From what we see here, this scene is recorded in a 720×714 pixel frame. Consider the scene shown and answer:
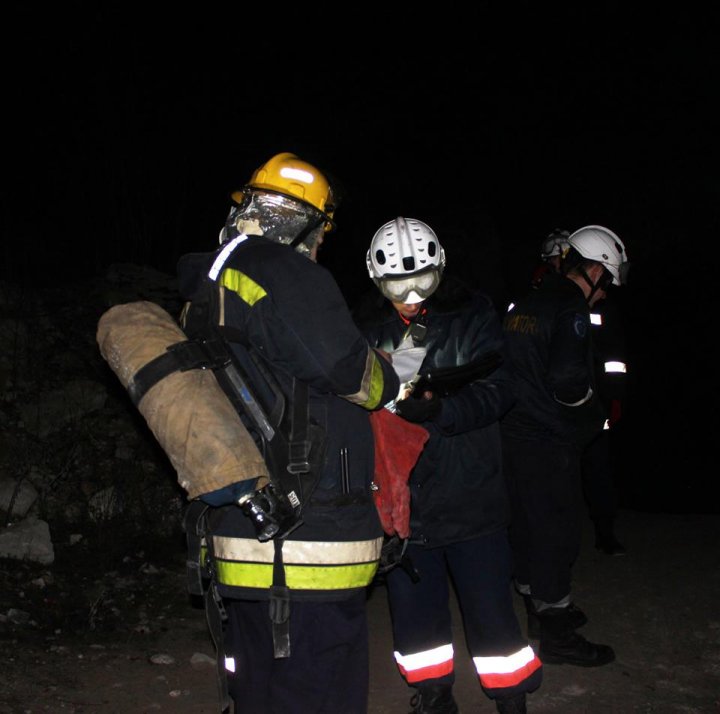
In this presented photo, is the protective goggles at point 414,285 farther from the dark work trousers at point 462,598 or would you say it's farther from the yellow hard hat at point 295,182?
the dark work trousers at point 462,598

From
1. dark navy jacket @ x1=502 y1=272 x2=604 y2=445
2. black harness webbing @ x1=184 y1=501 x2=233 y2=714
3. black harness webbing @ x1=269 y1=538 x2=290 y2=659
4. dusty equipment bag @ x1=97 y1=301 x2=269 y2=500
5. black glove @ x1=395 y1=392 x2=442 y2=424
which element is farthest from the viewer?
dark navy jacket @ x1=502 y1=272 x2=604 y2=445

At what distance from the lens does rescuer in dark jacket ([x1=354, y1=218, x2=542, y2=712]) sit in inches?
132

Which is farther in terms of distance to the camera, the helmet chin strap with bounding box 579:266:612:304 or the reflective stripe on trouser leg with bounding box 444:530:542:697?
the helmet chin strap with bounding box 579:266:612:304

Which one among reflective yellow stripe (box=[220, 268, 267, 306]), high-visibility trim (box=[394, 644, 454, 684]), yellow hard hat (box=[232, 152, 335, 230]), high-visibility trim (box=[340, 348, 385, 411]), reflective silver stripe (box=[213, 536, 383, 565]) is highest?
yellow hard hat (box=[232, 152, 335, 230])

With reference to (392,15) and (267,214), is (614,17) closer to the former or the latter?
(392,15)

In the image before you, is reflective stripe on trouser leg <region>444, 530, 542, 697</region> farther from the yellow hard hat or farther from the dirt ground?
the yellow hard hat

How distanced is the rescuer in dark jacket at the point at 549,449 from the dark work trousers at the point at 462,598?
0.85 m

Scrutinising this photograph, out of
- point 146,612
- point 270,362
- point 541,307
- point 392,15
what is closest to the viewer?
point 270,362

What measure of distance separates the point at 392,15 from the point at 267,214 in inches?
527

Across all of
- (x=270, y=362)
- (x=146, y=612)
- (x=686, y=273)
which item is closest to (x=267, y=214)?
(x=270, y=362)

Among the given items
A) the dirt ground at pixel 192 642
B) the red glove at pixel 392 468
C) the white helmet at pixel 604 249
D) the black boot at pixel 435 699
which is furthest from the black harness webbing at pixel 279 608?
the white helmet at pixel 604 249

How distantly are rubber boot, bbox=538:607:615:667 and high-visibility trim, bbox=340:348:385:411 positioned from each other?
2315 mm

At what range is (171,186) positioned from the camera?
1207cm

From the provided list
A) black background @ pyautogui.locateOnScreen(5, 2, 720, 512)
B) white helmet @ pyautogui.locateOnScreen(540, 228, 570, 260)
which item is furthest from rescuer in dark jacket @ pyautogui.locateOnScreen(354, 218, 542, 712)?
black background @ pyautogui.locateOnScreen(5, 2, 720, 512)
